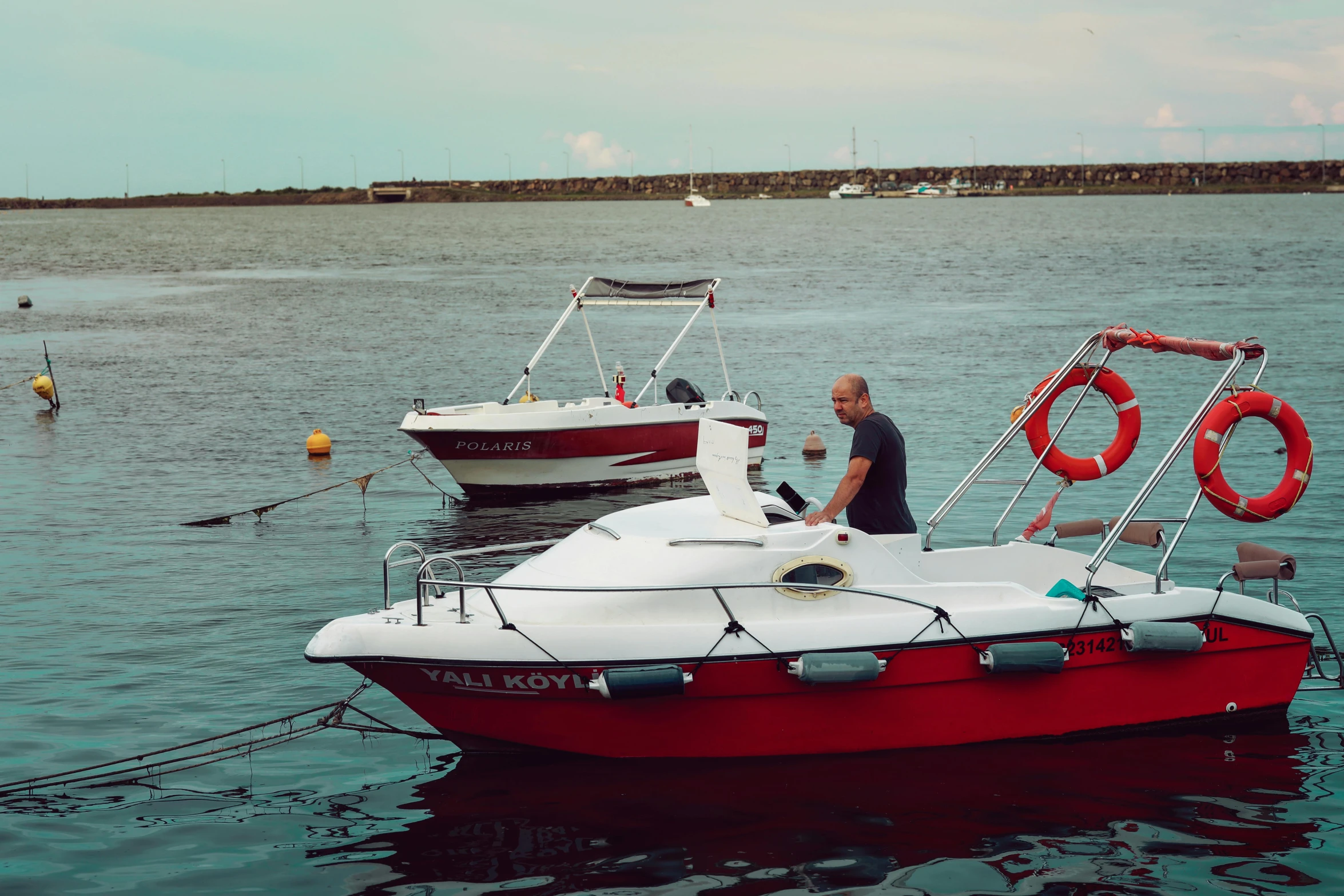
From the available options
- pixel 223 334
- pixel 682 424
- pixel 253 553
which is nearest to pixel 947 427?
pixel 682 424

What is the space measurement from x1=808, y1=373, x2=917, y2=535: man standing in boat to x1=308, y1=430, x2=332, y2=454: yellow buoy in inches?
552

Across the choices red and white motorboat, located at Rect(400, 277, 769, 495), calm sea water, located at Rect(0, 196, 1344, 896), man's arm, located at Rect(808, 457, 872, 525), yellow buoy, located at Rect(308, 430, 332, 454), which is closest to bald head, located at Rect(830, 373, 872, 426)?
man's arm, located at Rect(808, 457, 872, 525)

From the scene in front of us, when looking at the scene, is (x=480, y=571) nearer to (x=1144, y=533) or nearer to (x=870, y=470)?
(x=870, y=470)

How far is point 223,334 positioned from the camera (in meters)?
42.9

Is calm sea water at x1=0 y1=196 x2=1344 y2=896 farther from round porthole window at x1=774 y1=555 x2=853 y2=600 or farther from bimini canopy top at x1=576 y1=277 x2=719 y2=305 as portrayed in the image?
bimini canopy top at x1=576 y1=277 x2=719 y2=305

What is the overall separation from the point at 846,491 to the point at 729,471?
32.1 inches

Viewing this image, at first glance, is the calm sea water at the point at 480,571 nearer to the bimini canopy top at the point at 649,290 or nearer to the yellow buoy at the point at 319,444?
the yellow buoy at the point at 319,444

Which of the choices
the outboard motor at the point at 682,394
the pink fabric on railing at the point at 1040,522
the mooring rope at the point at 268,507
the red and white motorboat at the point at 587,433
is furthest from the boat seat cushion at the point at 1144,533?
the outboard motor at the point at 682,394

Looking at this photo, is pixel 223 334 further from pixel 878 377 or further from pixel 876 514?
pixel 876 514

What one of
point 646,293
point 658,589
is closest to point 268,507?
point 646,293

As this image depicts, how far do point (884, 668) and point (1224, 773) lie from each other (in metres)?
2.50

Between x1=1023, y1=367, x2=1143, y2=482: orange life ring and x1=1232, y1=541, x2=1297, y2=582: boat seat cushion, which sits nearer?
x1=1232, y1=541, x2=1297, y2=582: boat seat cushion

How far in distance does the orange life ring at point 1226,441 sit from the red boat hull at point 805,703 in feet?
2.75

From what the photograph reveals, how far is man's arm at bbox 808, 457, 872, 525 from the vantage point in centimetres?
854
